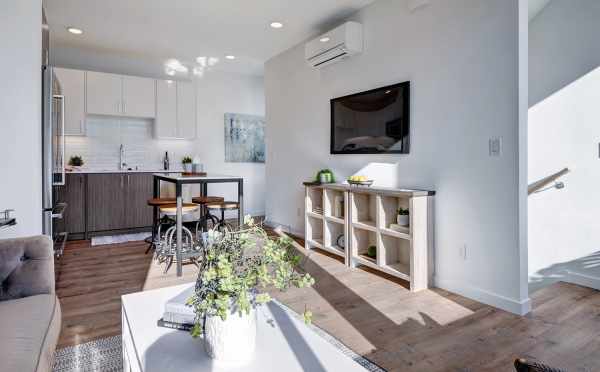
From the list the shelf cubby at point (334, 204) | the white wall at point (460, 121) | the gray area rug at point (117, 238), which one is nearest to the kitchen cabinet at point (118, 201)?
the gray area rug at point (117, 238)

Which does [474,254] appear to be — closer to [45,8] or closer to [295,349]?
[295,349]

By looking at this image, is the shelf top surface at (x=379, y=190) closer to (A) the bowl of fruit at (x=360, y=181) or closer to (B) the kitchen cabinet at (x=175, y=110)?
Answer: (A) the bowl of fruit at (x=360, y=181)

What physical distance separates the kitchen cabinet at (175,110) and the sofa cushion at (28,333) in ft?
14.1

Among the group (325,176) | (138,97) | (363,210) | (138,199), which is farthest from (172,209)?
(138,97)

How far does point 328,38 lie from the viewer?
13.3 feet

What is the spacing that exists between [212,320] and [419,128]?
2.66m

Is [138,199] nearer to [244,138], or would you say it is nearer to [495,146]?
[244,138]

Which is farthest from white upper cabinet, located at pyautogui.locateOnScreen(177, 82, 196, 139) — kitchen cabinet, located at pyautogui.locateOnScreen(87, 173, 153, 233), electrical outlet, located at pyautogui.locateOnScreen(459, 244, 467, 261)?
electrical outlet, located at pyautogui.locateOnScreen(459, 244, 467, 261)

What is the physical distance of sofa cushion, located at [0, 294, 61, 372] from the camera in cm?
Answer: 121

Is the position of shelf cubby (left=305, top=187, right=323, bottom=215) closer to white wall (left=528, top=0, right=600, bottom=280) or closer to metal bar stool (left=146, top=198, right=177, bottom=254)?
metal bar stool (left=146, top=198, right=177, bottom=254)

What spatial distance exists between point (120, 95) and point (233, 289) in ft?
17.0

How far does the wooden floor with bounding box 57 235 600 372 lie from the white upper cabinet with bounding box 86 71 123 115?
104 inches

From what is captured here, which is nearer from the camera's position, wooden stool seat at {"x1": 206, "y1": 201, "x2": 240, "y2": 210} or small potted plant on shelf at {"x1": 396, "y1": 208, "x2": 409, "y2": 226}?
small potted plant on shelf at {"x1": 396, "y1": 208, "x2": 409, "y2": 226}

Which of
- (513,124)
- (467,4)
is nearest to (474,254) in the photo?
(513,124)
